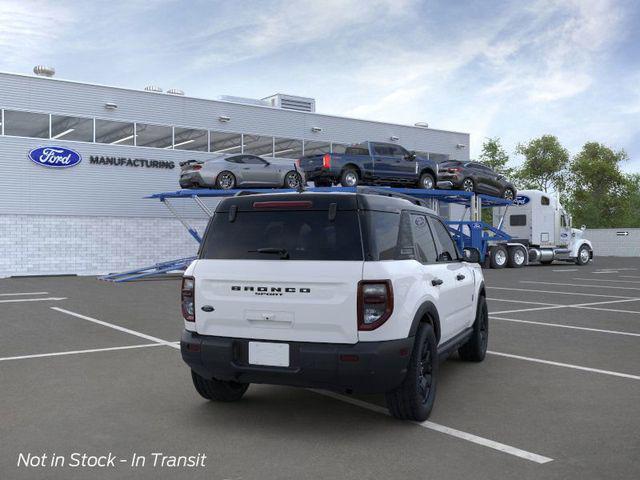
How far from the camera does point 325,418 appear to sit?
520 centimetres

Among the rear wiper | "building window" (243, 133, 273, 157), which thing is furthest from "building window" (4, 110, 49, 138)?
the rear wiper

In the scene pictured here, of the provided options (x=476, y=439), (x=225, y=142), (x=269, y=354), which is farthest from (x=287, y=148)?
(x=476, y=439)

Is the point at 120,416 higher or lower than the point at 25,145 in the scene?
lower

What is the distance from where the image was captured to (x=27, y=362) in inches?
294

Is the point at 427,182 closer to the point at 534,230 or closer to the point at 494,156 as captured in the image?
the point at 534,230

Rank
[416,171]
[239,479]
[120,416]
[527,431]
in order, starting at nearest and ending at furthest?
[239,479] → [527,431] → [120,416] → [416,171]

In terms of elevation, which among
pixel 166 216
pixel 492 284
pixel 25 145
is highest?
pixel 25 145

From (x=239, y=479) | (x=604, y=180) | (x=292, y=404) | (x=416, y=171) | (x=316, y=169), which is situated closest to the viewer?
(x=239, y=479)

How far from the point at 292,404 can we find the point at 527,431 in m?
1.94

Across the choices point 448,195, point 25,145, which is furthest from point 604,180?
point 25,145

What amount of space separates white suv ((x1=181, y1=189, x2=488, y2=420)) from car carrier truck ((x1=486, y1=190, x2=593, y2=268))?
24.9 meters

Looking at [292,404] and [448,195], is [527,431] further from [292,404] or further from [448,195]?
[448,195]

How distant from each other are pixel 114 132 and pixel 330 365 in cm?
2436

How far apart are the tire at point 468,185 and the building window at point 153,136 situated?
12.5m
